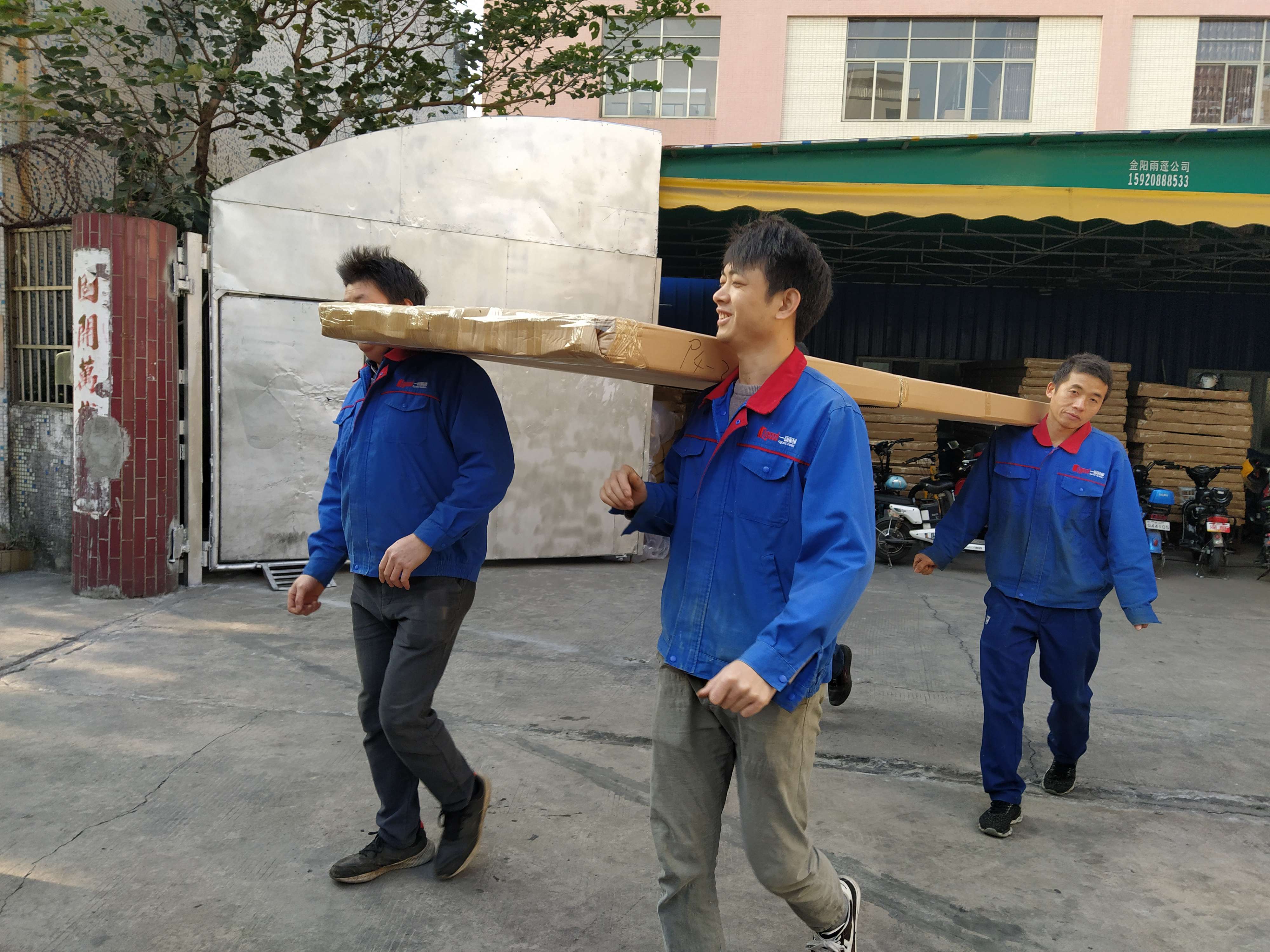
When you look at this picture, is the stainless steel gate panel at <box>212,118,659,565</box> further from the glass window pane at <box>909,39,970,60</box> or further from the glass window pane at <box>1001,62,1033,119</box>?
the glass window pane at <box>1001,62,1033,119</box>

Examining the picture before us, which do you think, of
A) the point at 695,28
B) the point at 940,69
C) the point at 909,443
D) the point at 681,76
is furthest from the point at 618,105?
the point at 909,443

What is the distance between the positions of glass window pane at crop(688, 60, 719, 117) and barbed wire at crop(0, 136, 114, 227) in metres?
11.5

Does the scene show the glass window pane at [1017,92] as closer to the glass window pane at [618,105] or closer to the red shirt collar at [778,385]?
the glass window pane at [618,105]

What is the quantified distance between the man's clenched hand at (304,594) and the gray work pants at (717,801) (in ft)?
4.25

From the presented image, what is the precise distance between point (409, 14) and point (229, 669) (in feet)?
35.1

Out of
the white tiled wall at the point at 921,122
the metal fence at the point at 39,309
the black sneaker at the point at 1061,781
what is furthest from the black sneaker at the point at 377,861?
the white tiled wall at the point at 921,122

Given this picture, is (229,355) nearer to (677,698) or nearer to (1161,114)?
(677,698)

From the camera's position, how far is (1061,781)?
3896mm

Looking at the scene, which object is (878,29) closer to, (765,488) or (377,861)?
(765,488)

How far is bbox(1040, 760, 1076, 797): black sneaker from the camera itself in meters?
3.89

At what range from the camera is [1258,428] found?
572 inches

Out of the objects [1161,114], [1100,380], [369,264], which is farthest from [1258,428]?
[369,264]

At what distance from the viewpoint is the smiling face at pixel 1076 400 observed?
140 inches

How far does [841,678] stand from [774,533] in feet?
8.86
